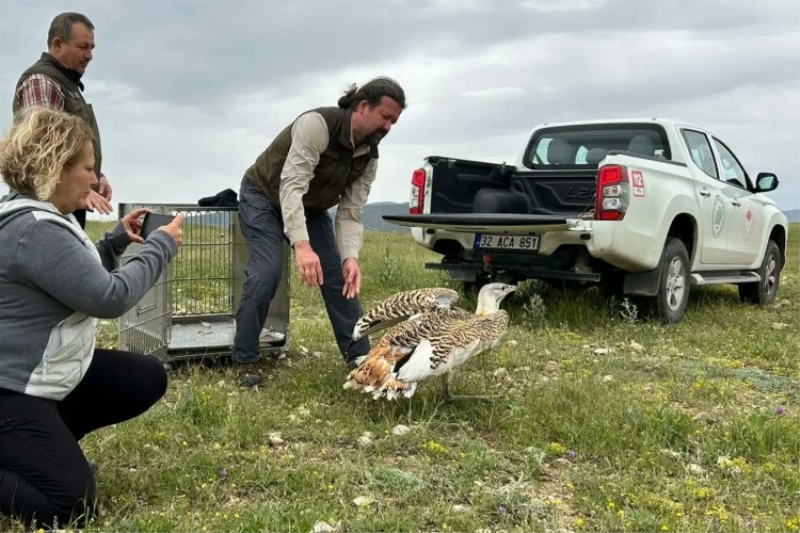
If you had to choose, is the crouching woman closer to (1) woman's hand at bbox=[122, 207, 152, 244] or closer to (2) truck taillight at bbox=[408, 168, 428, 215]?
(1) woman's hand at bbox=[122, 207, 152, 244]

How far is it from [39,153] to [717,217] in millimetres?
8027

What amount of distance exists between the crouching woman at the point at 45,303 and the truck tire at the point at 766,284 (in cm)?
961

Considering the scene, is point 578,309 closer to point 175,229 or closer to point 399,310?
point 399,310

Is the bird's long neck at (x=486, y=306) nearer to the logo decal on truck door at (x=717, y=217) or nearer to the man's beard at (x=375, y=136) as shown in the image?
the man's beard at (x=375, y=136)

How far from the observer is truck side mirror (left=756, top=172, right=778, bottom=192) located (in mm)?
10250

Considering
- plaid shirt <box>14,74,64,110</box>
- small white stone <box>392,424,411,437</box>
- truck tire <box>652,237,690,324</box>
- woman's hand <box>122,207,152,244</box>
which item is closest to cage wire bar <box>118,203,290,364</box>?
plaid shirt <box>14,74,64,110</box>

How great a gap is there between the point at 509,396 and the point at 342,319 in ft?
4.57

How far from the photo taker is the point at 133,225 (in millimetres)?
3979

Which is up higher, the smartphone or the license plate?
the smartphone

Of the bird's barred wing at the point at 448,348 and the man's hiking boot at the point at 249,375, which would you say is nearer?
the bird's barred wing at the point at 448,348

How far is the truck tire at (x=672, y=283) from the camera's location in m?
8.19

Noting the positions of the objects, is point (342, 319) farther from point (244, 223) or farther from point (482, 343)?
point (482, 343)

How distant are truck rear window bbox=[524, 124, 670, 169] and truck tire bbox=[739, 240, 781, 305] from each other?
3.07 m

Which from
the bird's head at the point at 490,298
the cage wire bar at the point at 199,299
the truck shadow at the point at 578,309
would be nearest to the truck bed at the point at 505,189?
the truck shadow at the point at 578,309
